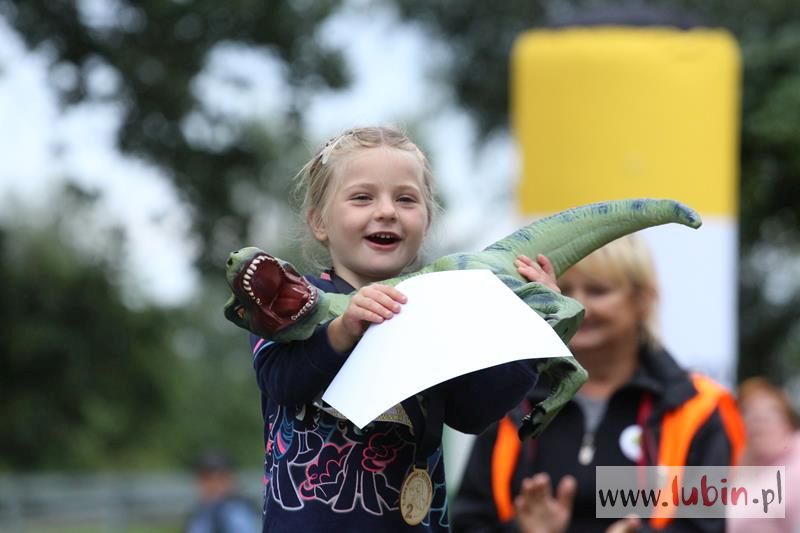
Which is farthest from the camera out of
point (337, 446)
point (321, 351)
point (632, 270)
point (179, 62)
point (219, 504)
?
point (179, 62)

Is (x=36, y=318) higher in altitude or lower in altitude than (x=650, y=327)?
higher

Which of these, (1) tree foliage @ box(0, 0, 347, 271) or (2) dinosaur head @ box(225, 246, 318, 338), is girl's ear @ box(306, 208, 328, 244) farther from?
(1) tree foliage @ box(0, 0, 347, 271)

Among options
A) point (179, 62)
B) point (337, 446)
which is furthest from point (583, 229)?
point (179, 62)

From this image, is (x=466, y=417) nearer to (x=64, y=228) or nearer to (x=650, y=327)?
(x=650, y=327)

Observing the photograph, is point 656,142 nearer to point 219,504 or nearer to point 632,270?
point 219,504

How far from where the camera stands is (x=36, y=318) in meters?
17.6

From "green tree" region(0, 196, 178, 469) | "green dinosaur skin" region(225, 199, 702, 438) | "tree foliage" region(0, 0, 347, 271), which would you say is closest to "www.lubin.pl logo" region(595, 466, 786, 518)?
"green dinosaur skin" region(225, 199, 702, 438)

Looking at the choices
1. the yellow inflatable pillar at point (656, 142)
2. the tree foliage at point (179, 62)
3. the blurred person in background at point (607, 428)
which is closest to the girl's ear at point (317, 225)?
the blurred person in background at point (607, 428)

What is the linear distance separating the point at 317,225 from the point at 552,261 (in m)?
0.48

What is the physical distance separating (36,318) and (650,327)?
15.2 metres

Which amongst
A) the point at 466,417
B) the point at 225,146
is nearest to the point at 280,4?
the point at 225,146

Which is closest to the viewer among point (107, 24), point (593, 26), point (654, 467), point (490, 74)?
point (654, 467)

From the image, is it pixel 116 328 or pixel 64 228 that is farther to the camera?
pixel 64 228

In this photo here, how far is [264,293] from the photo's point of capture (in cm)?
217
